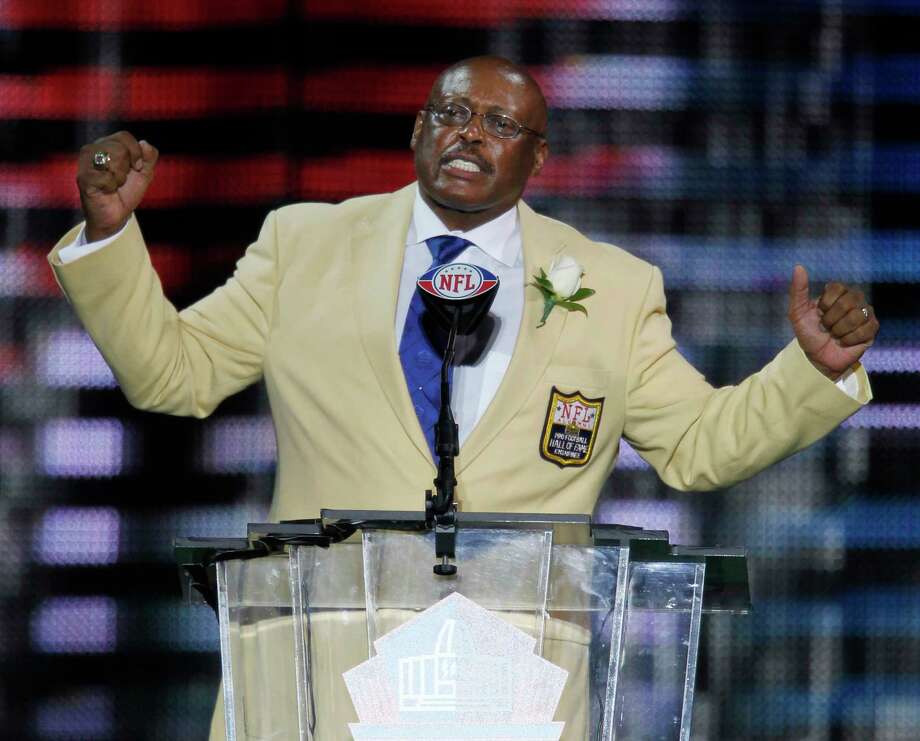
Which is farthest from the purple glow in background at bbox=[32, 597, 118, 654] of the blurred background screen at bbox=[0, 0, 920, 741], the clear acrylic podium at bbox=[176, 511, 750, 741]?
the clear acrylic podium at bbox=[176, 511, 750, 741]

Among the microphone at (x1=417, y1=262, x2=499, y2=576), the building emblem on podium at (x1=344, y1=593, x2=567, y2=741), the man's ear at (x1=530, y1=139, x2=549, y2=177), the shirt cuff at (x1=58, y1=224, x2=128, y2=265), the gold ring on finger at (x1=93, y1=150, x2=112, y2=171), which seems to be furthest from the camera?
the man's ear at (x1=530, y1=139, x2=549, y2=177)

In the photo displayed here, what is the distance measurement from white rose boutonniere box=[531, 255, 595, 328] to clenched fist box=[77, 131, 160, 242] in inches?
24.1

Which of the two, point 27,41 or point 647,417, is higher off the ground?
point 27,41

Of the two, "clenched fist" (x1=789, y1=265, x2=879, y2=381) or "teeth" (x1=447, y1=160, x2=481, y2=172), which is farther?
"teeth" (x1=447, y1=160, x2=481, y2=172)

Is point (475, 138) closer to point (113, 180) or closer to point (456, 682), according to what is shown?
point (113, 180)

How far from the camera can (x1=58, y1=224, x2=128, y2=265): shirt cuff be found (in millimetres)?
2209

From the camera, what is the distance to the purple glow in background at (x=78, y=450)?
348 centimetres

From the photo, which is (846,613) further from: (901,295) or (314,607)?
(314,607)

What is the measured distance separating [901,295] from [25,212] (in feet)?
6.15

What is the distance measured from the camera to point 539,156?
2.65m

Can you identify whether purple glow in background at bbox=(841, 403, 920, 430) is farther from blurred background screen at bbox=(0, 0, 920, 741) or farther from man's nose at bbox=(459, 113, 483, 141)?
man's nose at bbox=(459, 113, 483, 141)

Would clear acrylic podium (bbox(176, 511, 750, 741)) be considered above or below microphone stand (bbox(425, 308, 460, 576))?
below

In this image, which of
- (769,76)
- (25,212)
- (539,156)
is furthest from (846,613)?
(25,212)

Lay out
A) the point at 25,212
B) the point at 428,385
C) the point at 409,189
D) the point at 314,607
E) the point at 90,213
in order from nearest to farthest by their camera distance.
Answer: the point at 314,607
the point at 90,213
the point at 428,385
the point at 409,189
the point at 25,212
